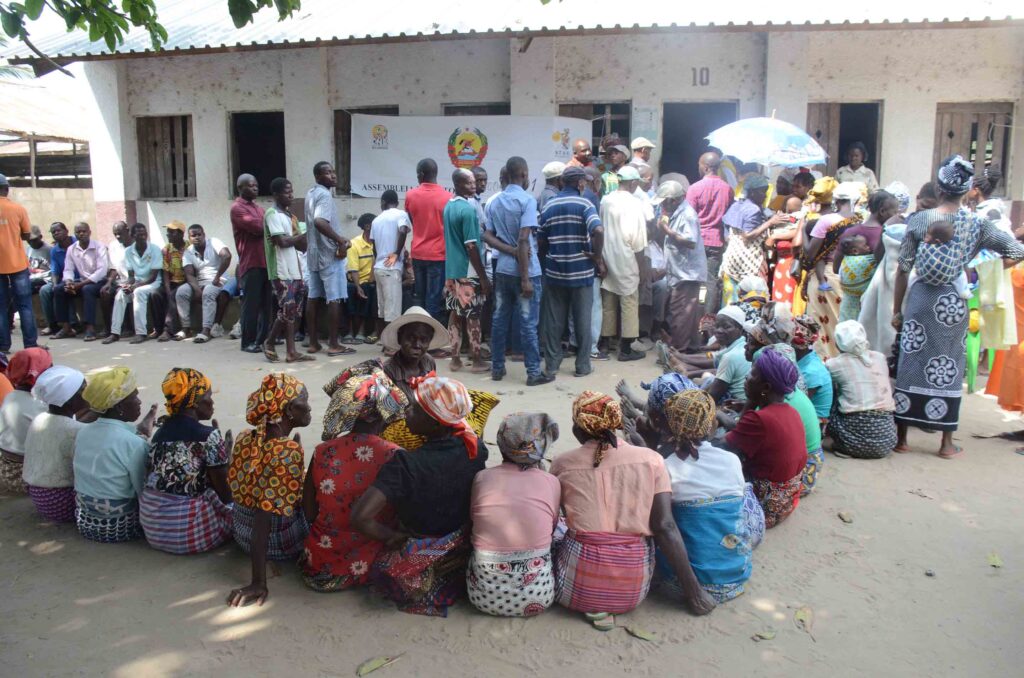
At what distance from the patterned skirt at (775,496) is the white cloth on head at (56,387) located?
11.2 ft

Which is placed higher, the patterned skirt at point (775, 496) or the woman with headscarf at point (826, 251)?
the woman with headscarf at point (826, 251)

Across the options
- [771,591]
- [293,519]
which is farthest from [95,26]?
[771,591]

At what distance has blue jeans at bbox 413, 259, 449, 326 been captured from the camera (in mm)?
7867

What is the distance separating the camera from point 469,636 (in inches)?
126

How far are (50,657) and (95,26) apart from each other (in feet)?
9.83

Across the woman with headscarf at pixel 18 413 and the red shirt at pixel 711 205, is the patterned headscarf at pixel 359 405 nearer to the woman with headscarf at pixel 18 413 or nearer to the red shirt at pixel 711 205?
the woman with headscarf at pixel 18 413

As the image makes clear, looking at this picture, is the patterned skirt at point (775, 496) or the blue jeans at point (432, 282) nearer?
the patterned skirt at point (775, 496)

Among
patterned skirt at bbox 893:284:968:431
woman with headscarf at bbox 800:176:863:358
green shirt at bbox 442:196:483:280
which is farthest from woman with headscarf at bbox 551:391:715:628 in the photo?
woman with headscarf at bbox 800:176:863:358

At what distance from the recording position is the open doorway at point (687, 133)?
12.1 metres

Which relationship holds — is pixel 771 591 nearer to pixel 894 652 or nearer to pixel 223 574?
pixel 894 652

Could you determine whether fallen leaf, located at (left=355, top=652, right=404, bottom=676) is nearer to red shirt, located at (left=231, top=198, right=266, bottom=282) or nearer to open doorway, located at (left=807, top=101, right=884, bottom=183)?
red shirt, located at (left=231, top=198, right=266, bottom=282)

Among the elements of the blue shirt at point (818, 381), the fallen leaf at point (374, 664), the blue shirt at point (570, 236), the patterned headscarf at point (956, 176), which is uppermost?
the patterned headscarf at point (956, 176)

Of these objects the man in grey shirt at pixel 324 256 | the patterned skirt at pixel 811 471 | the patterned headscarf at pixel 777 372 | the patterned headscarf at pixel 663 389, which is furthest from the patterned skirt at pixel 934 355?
the man in grey shirt at pixel 324 256

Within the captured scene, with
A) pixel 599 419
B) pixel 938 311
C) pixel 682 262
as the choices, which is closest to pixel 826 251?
pixel 682 262
